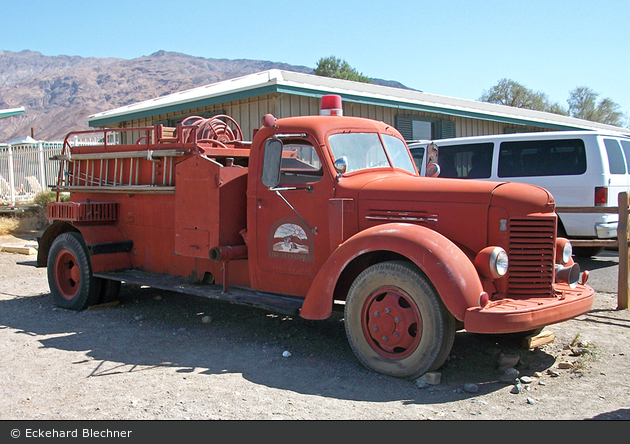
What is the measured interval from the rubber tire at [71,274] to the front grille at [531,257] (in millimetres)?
4899

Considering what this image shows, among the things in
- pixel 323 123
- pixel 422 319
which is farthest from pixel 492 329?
pixel 323 123

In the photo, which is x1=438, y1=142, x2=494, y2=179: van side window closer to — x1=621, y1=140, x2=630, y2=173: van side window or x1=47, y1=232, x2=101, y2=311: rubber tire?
x1=621, y1=140, x2=630, y2=173: van side window

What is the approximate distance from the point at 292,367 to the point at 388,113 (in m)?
9.51

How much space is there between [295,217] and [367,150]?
3.08 ft

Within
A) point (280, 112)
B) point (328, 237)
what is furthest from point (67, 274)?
point (280, 112)

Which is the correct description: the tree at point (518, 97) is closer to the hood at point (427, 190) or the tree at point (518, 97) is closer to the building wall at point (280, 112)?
the building wall at point (280, 112)

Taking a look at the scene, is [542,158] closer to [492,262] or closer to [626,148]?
[626,148]

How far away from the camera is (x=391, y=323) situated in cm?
436

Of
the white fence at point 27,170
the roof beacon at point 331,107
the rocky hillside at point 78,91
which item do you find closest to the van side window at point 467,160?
the roof beacon at point 331,107

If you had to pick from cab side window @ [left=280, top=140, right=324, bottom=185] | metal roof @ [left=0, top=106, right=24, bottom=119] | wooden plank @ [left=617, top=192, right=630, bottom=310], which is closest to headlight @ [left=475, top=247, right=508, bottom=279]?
cab side window @ [left=280, top=140, right=324, bottom=185]

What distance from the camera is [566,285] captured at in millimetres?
4637

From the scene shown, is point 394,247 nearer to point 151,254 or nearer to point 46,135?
point 151,254

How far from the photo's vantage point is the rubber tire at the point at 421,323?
415 centimetres

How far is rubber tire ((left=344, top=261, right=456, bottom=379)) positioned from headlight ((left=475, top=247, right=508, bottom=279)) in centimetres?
40
